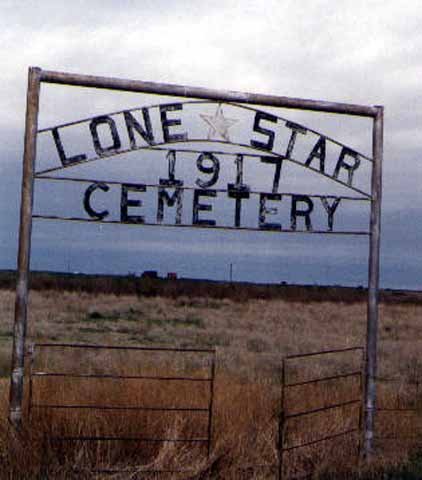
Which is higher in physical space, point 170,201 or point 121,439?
point 170,201

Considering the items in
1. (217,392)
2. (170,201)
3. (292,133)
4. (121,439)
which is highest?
(292,133)

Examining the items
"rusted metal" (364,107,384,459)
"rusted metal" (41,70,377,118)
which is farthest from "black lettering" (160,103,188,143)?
"rusted metal" (364,107,384,459)

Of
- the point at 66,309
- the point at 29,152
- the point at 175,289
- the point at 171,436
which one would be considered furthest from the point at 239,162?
the point at 175,289

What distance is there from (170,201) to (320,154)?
160cm

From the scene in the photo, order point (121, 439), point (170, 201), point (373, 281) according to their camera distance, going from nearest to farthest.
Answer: point (121, 439)
point (170, 201)
point (373, 281)

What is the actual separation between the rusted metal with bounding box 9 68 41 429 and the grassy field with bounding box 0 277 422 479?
0.30 m

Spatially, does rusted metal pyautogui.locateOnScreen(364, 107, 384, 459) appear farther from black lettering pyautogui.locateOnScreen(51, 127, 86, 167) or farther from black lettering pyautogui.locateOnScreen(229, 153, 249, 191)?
black lettering pyautogui.locateOnScreen(51, 127, 86, 167)

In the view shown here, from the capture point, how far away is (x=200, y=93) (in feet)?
26.7

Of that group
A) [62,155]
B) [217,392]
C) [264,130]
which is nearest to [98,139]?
[62,155]

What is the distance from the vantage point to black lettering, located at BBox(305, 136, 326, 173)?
8617mm

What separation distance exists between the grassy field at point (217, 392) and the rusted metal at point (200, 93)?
9.10 ft

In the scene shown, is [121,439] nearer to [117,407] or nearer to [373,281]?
[117,407]

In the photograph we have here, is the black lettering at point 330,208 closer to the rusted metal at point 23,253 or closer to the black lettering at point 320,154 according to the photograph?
the black lettering at point 320,154

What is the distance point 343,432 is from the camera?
8.35 meters
